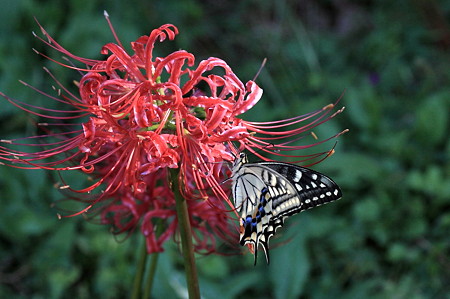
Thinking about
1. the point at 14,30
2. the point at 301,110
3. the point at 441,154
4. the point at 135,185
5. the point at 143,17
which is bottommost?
the point at 135,185

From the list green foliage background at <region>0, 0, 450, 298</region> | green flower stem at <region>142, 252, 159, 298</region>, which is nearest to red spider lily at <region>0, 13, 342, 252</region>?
green flower stem at <region>142, 252, 159, 298</region>

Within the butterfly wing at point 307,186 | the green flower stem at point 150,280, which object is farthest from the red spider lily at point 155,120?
the butterfly wing at point 307,186

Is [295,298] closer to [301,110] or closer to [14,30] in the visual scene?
[301,110]

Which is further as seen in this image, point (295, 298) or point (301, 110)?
point (301, 110)

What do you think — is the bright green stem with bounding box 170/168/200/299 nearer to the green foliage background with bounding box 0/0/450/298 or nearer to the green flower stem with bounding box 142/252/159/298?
the green flower stem with bounding box 142/252/159/298

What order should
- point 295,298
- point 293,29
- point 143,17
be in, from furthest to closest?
point 293,29 < point 143,17 < point 295,298

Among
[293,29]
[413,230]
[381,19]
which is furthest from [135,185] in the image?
[381,19]

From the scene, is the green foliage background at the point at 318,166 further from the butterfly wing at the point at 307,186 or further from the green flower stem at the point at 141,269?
the butterfly wing at the point at 307,186
